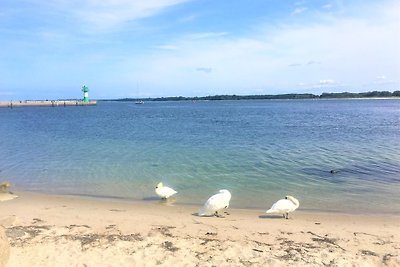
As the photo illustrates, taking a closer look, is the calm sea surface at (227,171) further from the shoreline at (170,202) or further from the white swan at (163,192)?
the white swan at (163,192)

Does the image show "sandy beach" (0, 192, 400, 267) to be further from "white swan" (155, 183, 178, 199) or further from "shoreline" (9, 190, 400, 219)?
"white swan" (155, 183, 178, 199)

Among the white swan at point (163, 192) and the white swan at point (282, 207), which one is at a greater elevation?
the white swan at point (282, 207)

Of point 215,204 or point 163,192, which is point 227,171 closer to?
point 163,192

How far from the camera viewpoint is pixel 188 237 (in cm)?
778

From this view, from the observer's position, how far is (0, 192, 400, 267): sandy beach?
660 centimetres

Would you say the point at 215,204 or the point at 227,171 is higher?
the point at 215,204

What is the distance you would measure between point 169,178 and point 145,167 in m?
2.58

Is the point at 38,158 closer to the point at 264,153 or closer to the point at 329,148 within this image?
the point at 264,153

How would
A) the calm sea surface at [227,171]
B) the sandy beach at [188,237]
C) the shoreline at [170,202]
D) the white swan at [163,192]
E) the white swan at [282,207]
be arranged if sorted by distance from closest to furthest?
A: the sandy beach at [188,237] → the white swan at [282,207] → the shoreline at [170,202] → the white swan at [163,192] → the calm sea surface at [227,171]

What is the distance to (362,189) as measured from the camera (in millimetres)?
13023

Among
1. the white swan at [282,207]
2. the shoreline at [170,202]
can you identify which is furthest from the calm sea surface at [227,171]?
the white swan at [282,207]

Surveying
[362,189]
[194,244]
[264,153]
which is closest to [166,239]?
[194,244]

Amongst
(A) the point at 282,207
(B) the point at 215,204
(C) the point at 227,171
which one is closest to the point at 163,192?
(B) the point at 215,204

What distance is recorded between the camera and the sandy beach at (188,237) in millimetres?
6598
